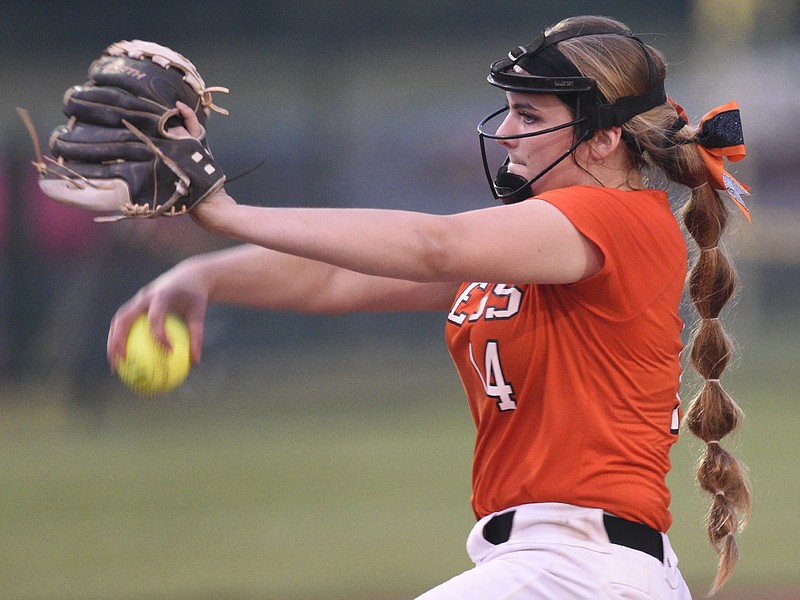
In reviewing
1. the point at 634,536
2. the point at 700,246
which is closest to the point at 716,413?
the point at 700,246

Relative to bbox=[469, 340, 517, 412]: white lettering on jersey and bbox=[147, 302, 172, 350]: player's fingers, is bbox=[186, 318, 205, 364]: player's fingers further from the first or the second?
bbox=[469, 340, 517, 412]: white lettering on jersey

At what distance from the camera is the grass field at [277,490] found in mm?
5188

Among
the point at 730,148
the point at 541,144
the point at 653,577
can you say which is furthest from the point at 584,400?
the point at 730,148

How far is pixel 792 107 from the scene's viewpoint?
14.0m

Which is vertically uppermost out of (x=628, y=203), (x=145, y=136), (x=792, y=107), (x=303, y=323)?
(x=145, y=136)

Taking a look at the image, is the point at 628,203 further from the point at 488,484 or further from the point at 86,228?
the point at 86,228

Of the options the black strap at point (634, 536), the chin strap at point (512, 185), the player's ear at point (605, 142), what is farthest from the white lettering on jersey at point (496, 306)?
the black strap at point (634, 536)

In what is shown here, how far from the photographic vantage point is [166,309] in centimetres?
234

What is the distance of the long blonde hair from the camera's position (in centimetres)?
235

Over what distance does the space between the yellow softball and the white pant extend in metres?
0.69

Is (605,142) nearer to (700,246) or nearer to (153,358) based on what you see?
(700,246)

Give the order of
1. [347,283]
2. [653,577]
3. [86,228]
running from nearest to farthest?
[653,577], [347,283], [86,228]

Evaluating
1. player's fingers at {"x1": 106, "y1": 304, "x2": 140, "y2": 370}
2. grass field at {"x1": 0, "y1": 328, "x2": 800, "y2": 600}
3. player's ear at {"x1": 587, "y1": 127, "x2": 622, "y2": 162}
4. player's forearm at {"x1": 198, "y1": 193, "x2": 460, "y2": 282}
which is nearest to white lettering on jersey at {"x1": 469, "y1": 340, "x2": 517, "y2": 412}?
player's forearm at {"x1": 198, "y1": 193, "x2": 460, "y2": 282}

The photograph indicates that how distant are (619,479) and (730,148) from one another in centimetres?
76
